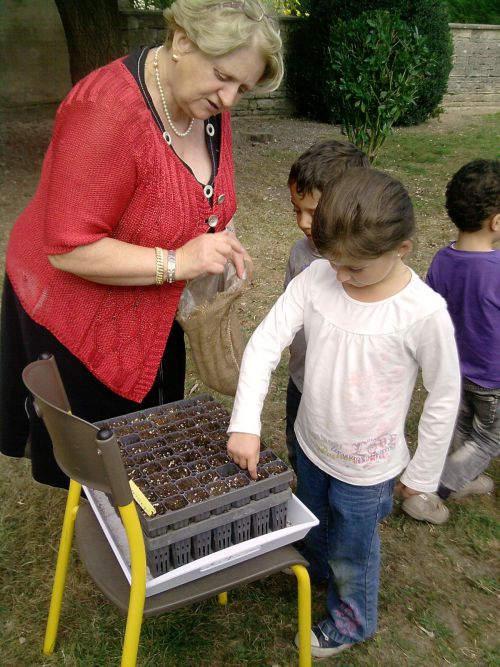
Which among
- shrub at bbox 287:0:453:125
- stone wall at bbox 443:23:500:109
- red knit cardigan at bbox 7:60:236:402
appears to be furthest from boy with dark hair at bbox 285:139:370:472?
stone wall at bbox 443:23:500:109

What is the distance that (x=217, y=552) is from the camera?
5.12 ft

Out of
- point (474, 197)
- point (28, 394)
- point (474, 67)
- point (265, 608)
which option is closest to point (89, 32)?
point (474, 197)

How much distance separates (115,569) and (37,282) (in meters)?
0.91

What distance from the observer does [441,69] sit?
1276cm

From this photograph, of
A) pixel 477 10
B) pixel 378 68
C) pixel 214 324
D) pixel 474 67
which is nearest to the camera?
pixel 214 324

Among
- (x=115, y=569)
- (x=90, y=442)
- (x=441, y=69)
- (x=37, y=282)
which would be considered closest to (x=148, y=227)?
(x=37, y=282)

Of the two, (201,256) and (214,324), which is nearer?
(201,256)

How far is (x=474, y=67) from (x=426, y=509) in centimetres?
1541

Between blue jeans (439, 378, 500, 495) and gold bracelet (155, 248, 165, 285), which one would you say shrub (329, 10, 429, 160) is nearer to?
blue jeans (439, 378, 500, 495)

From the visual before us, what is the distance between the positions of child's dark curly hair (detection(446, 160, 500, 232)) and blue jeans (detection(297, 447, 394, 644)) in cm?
125

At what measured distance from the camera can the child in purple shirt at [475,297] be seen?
2.57 metres

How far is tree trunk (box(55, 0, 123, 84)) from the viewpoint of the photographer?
8.08 metres

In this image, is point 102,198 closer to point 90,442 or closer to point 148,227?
point 148,227

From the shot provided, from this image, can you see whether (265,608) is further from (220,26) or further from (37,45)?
(37,45)
